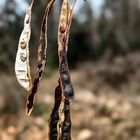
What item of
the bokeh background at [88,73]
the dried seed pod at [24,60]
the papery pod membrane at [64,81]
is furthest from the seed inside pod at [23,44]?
the bokeh background at [88,73]

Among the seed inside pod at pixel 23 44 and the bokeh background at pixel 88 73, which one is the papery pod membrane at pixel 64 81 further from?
the bokeh background at pixel 88 73

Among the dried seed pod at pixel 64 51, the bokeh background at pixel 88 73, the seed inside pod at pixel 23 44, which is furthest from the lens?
A: the bokeh background at pixel 88 73

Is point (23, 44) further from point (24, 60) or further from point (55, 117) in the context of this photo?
point (55, 117)

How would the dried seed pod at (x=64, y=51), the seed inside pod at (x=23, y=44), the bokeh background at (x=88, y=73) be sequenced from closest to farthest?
the dried seed pod at (x=64, y=51)
the seed inside pod at (x=23, y=44)
the bokeh background at (x=88, y=73)

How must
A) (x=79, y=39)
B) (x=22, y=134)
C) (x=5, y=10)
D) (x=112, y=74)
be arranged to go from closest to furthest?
(x=5, y=10), (x=22, y=134), (x=112, y=74), (x=79, y=39)

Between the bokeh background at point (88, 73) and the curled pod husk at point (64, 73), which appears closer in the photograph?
the curled pod husk at point (64, 73)

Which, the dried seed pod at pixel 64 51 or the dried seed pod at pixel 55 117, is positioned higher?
the dried seed pod at pixel 64 51

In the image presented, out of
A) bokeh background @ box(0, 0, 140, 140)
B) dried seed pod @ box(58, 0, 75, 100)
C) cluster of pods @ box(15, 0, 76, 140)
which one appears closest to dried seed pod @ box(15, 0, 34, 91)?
cluster of pods @ box(15, 0, 76, 140)

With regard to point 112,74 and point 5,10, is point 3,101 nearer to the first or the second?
point 5,10

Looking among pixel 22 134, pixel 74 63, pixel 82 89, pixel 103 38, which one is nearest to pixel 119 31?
pixel 103 38
